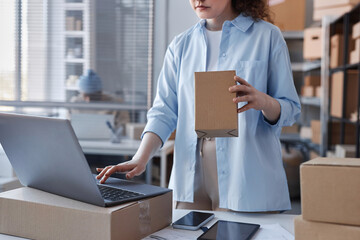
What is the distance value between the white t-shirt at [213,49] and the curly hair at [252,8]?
113 millimetres

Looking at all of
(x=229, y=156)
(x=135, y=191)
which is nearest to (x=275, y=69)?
(x=229, y=156)

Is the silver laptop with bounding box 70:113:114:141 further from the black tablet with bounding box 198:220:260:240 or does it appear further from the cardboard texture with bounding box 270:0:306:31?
the black tablet with bounding box 198:220:260:240

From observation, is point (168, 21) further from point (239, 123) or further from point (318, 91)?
point (239, 123)

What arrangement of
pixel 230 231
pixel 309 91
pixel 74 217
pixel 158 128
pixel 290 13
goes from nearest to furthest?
pixel 74 217, pixel 230 231, pixel 158 128, pixel 290 13, pixel 309 91

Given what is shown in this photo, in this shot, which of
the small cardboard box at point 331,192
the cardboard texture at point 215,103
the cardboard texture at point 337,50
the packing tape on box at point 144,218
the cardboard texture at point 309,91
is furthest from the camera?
the cardboard texture at point 309,91

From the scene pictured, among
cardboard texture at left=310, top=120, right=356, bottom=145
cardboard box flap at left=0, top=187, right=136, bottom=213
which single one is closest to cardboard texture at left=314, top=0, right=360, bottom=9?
cardboard texture at left=310, top=120, right=356, bottom=145

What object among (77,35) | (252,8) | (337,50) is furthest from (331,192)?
(337,50)

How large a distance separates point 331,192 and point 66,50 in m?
3.42

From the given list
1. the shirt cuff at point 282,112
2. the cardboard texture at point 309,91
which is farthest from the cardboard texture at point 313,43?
the shirt cuff at point 282,112

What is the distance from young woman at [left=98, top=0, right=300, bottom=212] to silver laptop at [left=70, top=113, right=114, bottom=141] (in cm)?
201

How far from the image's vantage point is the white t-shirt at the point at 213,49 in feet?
4.72

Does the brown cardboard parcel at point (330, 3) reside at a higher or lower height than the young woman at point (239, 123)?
higher

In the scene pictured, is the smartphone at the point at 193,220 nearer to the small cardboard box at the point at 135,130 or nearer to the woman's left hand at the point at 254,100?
the woman's left hand at the point at 254,100

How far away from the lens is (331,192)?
72cm
